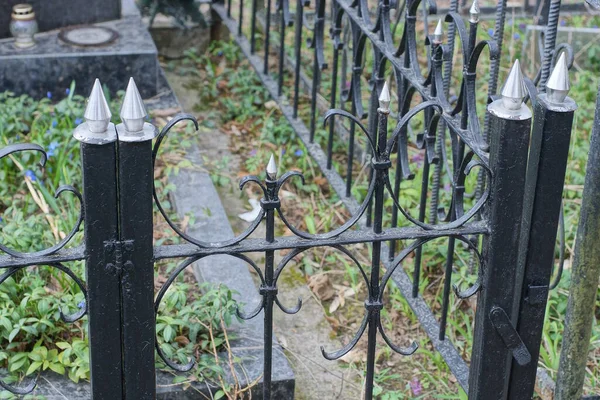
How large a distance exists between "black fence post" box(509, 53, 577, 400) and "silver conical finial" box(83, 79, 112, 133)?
3.42 ft

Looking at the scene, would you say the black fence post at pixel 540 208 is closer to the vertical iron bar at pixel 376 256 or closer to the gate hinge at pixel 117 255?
the vertical iron bar at pixel 376 256

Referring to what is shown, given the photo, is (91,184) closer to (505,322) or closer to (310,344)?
(505,322)

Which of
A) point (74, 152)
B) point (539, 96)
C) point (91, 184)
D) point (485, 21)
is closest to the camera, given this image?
point (91, 184)

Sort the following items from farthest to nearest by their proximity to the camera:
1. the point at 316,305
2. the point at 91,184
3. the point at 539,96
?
the point at 316,305, the point at 539,96, the point at 91,184

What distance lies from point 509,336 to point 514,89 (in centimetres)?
66

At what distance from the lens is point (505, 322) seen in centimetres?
254

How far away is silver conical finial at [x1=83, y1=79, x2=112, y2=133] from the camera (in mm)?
2160

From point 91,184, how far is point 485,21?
185 inches

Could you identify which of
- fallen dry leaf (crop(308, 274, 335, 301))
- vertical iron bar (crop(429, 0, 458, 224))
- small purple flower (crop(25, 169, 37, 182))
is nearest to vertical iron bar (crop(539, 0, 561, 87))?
vertical iron bar (crop(429, 0, 458, 224))

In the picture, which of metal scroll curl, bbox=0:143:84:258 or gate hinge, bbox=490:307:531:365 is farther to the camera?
gate hinge, bbox=490:307:531:365

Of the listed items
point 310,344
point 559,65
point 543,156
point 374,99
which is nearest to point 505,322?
point 543,156

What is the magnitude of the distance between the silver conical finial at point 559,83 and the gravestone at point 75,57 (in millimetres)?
3204

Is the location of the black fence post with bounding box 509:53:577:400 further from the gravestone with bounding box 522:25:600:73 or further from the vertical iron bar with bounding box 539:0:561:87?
the gravestone with bounding box 522:25:600:73

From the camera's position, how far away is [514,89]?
232 cm
